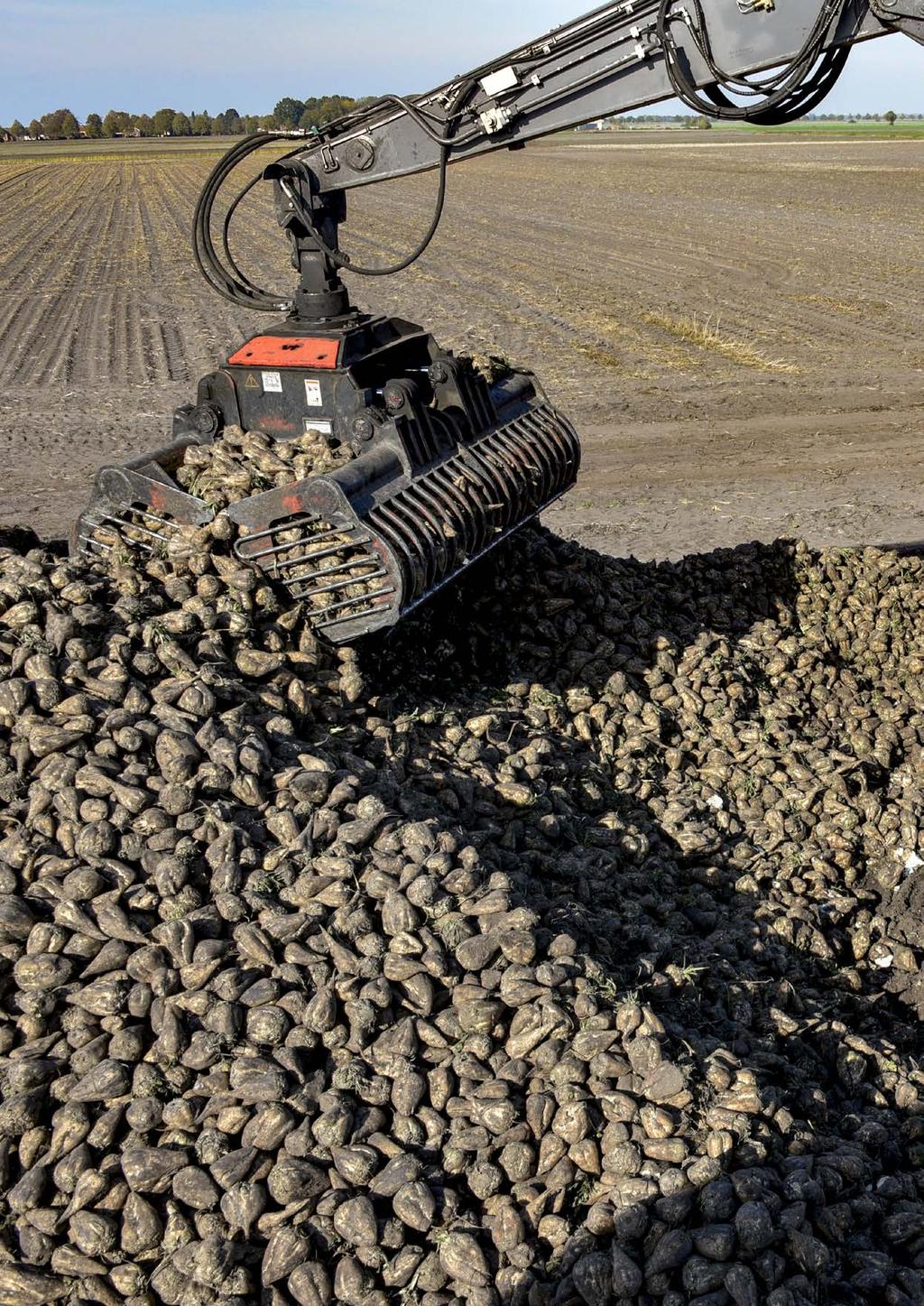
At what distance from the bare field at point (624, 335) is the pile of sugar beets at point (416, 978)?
485 centimetres

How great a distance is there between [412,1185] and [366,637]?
11.0 feet

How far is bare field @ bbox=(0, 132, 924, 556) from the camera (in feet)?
39.8

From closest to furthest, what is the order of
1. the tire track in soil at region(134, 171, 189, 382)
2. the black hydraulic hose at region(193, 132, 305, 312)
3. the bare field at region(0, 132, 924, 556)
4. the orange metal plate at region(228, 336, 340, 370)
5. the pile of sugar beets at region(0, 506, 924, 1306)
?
the pile of sugar beets at region(0, 506, 924, 1306) < the orange metal plate at region(228, 336, 340, 370) < the black hydraulic hose at region(193, 132, 305, 312) < the bare field at region(0, 132, 924, 556) < the tire track in soil at region(134, 171, 189, 382)

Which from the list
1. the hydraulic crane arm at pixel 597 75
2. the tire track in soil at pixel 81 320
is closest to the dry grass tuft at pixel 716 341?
the tire track in soil at pixel 81 320

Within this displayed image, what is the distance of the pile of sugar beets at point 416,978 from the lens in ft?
12.1

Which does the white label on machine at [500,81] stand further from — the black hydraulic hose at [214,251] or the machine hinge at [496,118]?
the black hydraulic hose at [214,251]

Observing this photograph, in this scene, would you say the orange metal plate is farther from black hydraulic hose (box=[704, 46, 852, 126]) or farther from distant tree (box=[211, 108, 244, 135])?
distant tree (box=[211, 108, 244, 135])

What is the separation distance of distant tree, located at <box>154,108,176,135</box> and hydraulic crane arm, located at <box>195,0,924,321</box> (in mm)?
129377

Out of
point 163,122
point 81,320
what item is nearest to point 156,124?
point 163,122

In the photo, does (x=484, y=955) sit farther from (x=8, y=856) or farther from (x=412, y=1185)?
(x=8, y=856)

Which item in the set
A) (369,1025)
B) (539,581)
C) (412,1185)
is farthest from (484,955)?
(539,581)

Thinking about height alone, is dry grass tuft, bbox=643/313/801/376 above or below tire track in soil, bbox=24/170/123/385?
below

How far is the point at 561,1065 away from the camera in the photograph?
405 cm

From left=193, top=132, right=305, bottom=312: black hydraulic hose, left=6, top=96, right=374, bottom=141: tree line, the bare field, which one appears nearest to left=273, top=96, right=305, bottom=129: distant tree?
left=6, top=96, right=374, bottom=141: tree line
